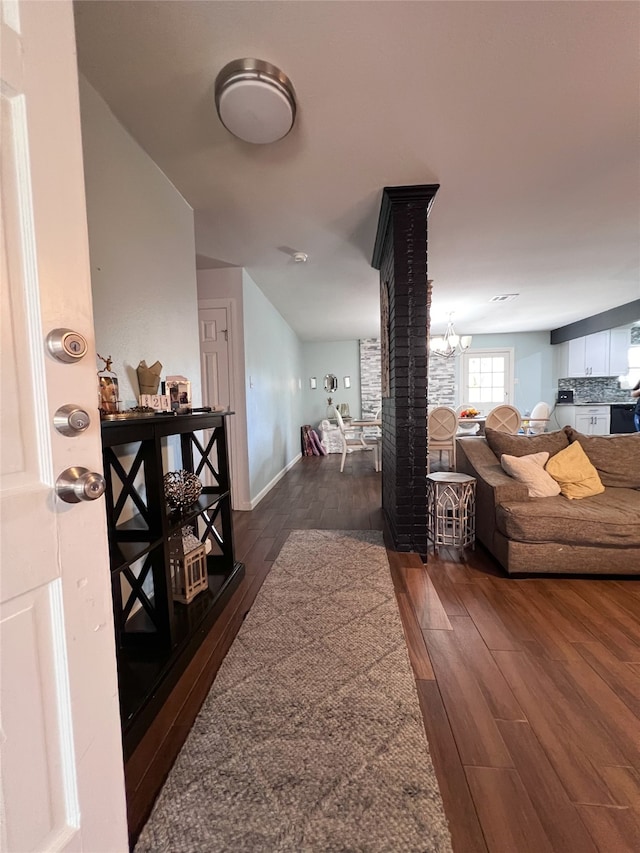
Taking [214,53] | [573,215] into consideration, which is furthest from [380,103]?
[573,215]

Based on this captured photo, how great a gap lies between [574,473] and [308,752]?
228cm

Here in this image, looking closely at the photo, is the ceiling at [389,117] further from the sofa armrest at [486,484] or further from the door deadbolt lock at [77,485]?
the sofa armrest at [486,484]

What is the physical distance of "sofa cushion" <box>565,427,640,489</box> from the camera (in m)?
2.47

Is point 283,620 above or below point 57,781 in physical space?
below

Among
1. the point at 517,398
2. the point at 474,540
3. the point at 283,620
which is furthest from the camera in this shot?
the point at 517,398

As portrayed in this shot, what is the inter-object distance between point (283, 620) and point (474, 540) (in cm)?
153

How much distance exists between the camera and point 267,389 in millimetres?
4383

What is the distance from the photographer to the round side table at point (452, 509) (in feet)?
7.96

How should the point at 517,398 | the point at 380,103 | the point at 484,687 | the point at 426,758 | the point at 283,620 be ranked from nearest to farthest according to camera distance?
the point at 426,758
the point at 484,687
the point at 380,103
the point at 283,620
the point at 517,398

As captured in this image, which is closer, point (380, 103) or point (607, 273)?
point (380, 103)

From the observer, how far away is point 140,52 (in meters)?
1.32

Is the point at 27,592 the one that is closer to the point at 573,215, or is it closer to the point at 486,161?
the point at 486,161

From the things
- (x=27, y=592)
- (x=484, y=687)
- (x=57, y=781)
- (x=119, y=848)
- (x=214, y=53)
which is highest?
(x=214, y=53)

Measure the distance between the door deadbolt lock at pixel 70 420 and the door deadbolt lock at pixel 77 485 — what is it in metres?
0.07
